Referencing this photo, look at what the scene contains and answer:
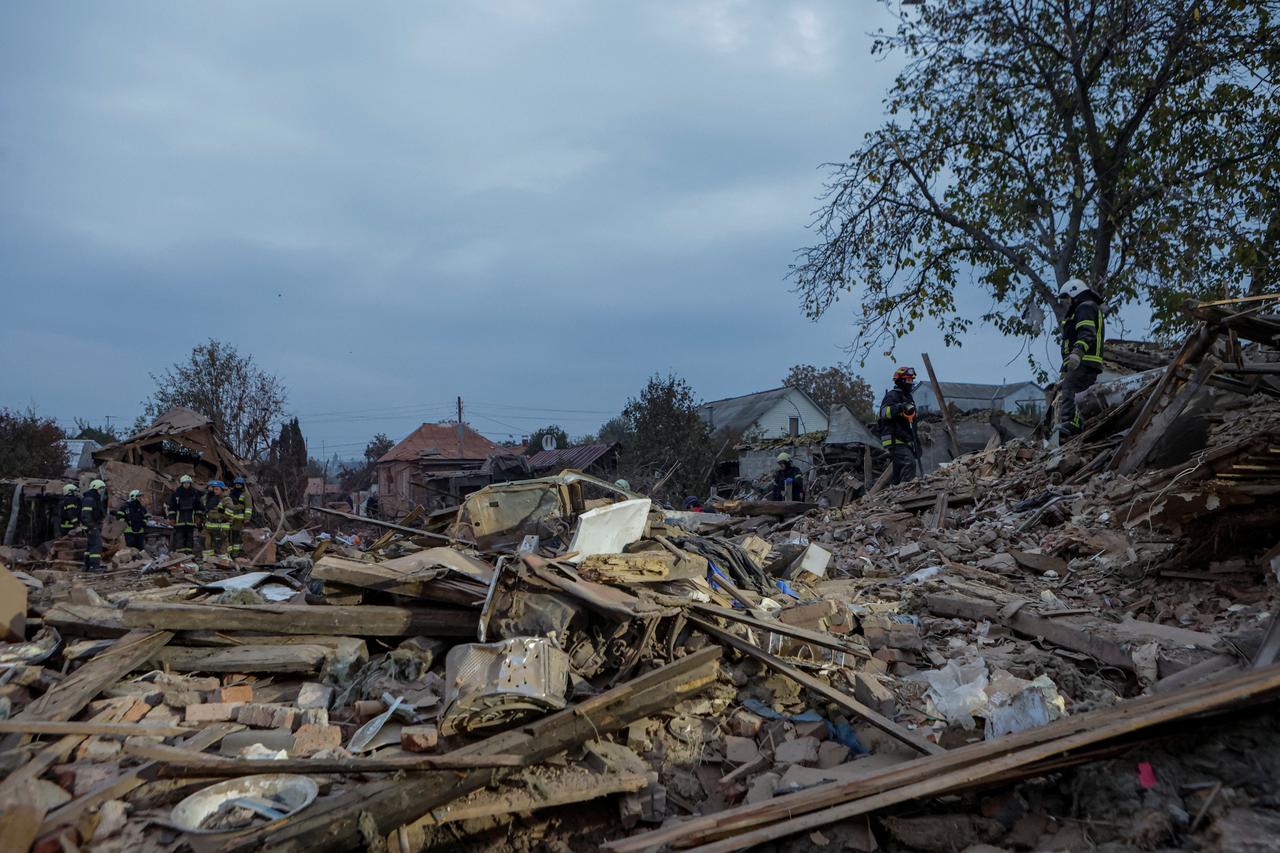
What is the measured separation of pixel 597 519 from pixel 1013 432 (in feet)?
46.4

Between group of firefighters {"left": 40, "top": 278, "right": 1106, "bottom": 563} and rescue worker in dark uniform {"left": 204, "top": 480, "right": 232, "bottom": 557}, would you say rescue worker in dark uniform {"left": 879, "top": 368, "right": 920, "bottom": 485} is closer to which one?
group of firefighters {"left": 40, "top": 278, "right": 1106, "bottom": 563}

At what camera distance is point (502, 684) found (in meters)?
3.87

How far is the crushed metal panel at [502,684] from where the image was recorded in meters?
3.81

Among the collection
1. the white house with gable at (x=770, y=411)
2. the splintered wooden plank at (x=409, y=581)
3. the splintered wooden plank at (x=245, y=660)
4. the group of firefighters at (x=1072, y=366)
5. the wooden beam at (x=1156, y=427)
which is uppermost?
the white house with gable at (x=770, y=411)

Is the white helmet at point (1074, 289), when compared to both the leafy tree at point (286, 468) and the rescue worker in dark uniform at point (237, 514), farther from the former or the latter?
the leafy tree at point (286, 468)

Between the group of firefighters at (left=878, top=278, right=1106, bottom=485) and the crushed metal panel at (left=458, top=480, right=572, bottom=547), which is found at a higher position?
the group of firefighters at (left=878, top=278, right=1106, bottom=485)

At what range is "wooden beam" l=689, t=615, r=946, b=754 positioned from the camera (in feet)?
11.7

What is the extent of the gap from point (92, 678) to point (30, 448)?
24086 millimetres

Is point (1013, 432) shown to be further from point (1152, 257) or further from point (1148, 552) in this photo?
point (1148, 552)

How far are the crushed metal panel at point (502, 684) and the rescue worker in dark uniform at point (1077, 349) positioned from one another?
7.73 meters

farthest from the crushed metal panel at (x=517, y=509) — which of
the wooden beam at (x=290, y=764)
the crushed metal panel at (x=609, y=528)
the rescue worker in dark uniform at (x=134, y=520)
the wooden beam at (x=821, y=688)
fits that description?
the rescue worker in dark uniform at (x=134, y=520)

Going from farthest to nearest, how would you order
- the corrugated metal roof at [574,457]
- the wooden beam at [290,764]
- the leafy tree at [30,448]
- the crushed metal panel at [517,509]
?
the corrugated metal roof at [574,457], the leafy tree at [30,448], the crushed metal panel at [517,509], the wooden beam at [290,764]

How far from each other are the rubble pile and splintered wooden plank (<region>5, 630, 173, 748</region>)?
0.02m

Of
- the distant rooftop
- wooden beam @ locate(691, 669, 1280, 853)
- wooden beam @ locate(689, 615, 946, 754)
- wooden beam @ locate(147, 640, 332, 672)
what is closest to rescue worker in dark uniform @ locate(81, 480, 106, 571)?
wooden beam @ locate(147, 640, 332, 672)
